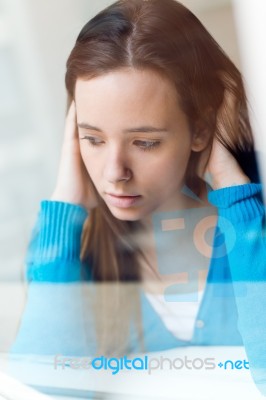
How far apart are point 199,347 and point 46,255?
0.24 m

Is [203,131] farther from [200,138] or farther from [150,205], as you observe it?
[150,205]

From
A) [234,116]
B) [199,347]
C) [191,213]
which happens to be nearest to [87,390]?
[199,347]

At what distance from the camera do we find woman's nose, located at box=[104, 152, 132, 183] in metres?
0.66

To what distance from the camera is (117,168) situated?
26.1 inches

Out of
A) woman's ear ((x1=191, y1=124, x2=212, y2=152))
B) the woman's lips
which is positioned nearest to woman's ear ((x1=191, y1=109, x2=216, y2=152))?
woman's ear ((x1=191, y1=124, x2=212, y2=152))

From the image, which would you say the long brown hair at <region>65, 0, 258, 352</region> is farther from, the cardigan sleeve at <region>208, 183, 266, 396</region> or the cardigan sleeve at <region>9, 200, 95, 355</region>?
the cardigan sleeve at <region>9, 200, 95, 355</region>

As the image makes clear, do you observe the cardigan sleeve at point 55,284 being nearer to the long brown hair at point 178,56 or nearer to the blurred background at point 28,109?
the blurred background at point 28,109

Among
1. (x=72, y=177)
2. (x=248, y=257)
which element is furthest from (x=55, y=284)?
(x=248, y=257)

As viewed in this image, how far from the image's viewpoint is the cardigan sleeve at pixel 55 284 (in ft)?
2.40

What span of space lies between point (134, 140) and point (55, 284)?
0.79ft

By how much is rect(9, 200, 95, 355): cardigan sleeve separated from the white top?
0.37 feet

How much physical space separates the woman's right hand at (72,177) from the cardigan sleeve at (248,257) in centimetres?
17

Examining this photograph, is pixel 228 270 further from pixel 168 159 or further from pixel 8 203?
pixel 8 203

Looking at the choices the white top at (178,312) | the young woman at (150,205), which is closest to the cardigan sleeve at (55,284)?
the young woman at (150,205)
